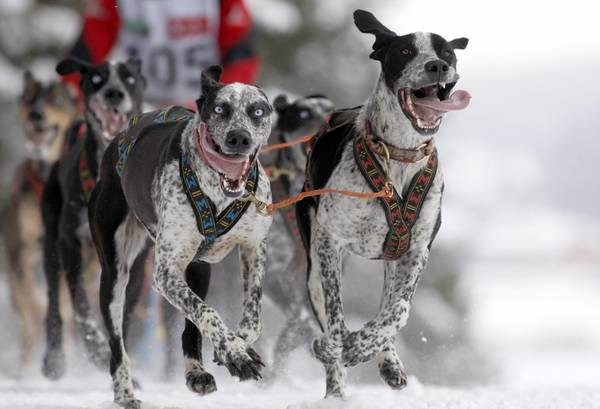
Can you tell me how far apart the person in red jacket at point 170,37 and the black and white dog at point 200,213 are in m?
4.43

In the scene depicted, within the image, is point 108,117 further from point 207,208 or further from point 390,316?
point 390,316

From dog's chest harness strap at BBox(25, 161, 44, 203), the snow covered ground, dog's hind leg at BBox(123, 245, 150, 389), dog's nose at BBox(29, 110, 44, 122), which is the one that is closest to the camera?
the snow covered ground

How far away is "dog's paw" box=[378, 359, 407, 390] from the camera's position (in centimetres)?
532

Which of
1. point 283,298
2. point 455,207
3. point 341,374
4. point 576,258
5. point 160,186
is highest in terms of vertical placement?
point 160,186

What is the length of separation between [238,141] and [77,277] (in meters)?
2.67

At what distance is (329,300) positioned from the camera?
5.53 metres

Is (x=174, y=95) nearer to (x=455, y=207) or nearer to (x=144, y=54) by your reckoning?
(x=144, y=54)

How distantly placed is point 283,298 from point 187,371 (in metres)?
2.29

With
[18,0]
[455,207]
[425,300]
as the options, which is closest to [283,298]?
[425,300]

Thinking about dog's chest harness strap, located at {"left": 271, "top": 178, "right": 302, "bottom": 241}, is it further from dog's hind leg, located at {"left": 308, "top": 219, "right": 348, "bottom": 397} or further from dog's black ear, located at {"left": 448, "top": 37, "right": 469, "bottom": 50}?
dog's black ear, located at {"left": 448, "top": 37, "right": 469, "bottom": 50}

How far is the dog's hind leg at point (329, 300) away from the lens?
5.50 meters

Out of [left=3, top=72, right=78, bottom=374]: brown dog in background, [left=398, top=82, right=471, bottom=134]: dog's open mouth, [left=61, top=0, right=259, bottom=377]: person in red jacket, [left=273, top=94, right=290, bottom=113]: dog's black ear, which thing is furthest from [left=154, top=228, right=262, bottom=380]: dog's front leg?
[left=61, top=0, right=259, bottom=377]: person in red jacket

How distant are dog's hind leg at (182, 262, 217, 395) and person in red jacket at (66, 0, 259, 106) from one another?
4.41 m

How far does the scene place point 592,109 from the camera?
2592 centimetres
